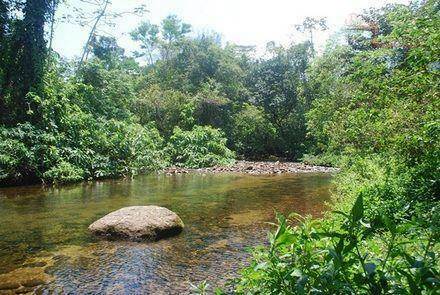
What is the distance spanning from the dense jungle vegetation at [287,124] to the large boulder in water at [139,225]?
9.36ft

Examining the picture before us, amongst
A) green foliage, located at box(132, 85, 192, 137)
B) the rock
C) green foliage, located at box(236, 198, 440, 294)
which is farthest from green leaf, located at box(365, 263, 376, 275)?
green foliage, located at box(132, 85, 192, 137)

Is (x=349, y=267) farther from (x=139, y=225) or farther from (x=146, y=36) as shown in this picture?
(x=146, y=36)

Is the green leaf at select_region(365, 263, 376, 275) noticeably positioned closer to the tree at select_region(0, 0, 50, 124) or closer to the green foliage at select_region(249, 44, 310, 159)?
the tree at select_region(0, 0, 50, 124)

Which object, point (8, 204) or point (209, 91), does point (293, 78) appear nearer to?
point (209, 91)

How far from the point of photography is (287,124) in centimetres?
3203

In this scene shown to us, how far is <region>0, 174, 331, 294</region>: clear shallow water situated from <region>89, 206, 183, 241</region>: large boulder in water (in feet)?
0.84

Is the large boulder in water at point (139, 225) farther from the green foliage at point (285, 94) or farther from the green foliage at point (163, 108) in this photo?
the green foliage at point (285, 94)

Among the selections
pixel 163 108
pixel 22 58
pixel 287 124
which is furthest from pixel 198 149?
pixel 22 58

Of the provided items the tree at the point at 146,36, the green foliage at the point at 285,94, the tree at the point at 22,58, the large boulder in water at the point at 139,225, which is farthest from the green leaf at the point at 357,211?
the tree at the point at 146,36

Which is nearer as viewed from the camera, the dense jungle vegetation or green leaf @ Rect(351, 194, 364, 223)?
green leaf @ Rect(351, 194, 364, 223)

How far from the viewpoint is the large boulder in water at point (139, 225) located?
7543 mm

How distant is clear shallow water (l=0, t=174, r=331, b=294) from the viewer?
5.44 metres

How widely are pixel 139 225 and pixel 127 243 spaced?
0.51m

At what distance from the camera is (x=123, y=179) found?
17031mm
